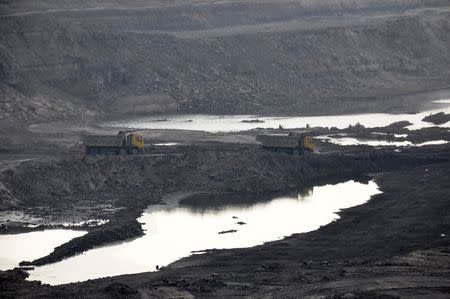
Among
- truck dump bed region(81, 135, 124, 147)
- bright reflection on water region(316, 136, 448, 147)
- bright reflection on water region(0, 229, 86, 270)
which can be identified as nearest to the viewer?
A: bright reflection on water region(0, 229, 86, 270)

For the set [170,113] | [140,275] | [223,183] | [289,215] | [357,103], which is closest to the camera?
[140,275]

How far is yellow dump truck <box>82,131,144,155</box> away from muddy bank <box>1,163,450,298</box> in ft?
52.2

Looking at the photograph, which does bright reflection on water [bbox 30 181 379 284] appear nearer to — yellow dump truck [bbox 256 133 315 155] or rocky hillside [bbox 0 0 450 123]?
yellow dump truck [bbox 256 133 315 155]

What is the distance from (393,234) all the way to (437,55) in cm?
7357

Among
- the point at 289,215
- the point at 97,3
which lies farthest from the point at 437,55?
the point at 289,215

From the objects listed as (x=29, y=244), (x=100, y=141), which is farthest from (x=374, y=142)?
(x=29, y=244)

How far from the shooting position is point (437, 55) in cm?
12488

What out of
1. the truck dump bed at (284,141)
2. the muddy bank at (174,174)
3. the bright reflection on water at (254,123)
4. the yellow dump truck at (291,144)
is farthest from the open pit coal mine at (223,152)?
the truck dump bed at (284,141)

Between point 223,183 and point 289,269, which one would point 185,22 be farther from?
point 289,269

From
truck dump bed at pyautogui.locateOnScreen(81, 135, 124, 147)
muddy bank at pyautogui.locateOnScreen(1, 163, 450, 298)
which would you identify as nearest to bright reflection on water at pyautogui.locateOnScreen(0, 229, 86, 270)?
muddy bank at pyautogui.locateOnScreen(1, 163, 450, 298)

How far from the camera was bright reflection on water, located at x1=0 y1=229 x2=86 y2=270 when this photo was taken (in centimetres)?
5081

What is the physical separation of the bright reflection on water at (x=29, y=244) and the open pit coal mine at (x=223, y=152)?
0.52ft

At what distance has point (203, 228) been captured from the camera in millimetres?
57375

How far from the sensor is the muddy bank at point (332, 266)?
141 feet
